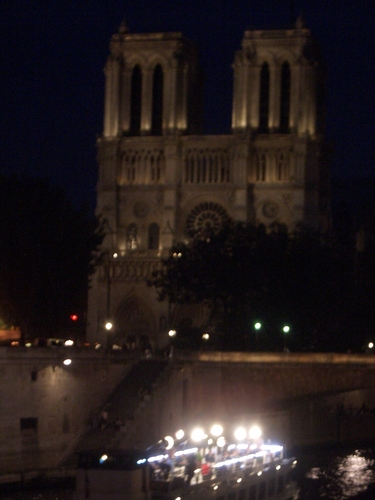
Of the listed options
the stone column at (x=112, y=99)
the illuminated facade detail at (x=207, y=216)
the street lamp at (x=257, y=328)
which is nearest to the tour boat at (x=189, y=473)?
the street lamp at (x=257, y=328)

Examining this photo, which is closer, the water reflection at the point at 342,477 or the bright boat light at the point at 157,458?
the bright boat light at the point at 157,458

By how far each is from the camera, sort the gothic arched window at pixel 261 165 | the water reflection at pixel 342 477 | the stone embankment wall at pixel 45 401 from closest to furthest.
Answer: the water reflection at pixel 342 477
the stone embankment wall at pixel 45 401
the gothic arched window at pixel 261 165

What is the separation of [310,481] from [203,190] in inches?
1529

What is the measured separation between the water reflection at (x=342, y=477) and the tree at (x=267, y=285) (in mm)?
15903

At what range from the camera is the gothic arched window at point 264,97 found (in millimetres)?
88125

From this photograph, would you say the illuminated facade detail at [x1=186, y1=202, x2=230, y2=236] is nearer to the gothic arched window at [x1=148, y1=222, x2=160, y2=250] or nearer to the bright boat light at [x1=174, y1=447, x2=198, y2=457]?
the gothic arched window at [x1=148, y1=222, x2=160, y2=250]

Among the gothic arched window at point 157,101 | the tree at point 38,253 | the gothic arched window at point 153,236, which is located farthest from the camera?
the gothic arched window at point 157,101

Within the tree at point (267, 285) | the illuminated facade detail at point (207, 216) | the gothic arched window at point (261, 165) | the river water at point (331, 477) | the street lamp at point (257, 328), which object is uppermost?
the gothic arched window at point (261, 165)

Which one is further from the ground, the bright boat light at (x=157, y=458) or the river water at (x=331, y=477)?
the bright boat light at (x=157, y=458)

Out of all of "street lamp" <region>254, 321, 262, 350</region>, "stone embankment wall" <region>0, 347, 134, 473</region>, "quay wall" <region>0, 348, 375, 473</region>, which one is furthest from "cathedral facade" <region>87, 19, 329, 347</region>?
"stone embankment wall" <region>0, 347, 134, 473</region>

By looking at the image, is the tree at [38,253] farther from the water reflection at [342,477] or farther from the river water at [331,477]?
the water reflection at [342,477]

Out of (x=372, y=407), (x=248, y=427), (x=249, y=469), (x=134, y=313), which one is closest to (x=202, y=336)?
(x=134, y=313)

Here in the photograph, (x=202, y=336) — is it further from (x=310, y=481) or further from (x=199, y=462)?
(x=199, y=462)

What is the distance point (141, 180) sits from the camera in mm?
89750
